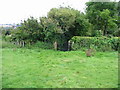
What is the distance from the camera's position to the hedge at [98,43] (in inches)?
224

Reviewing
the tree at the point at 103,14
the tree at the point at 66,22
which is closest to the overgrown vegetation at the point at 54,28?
the tree at the point at 66,22

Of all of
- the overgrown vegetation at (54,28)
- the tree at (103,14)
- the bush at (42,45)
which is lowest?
the bush at (42,45)

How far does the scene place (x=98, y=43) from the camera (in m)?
5.78

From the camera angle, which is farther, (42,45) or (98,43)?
(42,45)

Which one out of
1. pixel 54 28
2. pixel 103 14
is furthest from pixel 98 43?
pixel 103 14

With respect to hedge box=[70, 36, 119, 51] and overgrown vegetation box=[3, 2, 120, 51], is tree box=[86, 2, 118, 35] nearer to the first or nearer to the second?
overgrown vegetation box=[3, 2, 120, 51]

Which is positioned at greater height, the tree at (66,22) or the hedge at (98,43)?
the tree at (66,22)

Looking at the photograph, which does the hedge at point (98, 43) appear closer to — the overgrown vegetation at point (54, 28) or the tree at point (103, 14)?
the overgrown vegetation at point (54, 28)

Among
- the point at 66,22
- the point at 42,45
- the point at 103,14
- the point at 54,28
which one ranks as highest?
the point at 103,14

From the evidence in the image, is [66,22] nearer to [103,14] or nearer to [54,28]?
[54,28]

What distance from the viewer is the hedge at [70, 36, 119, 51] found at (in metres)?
5.68

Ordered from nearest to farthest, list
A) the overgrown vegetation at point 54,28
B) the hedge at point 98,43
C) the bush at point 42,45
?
the hedge at point 98,43, the overgrown vegetation at point 54,28, the bush at point 42,45

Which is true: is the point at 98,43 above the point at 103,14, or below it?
below

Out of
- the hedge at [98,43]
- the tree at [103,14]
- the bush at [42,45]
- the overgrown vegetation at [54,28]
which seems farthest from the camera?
the tree at [103,14]
